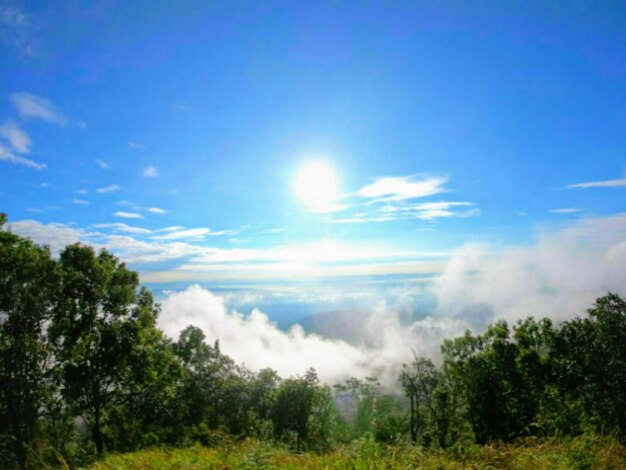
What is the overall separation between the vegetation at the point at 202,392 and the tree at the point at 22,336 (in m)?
0.05

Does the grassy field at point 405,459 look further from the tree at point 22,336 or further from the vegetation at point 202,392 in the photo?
the tree at point 22,336

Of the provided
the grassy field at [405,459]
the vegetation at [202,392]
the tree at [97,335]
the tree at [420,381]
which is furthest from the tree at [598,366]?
the tree at [97,335]

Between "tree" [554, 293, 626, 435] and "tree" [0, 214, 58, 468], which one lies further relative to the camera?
"tree" [554, 293, 626, 435]

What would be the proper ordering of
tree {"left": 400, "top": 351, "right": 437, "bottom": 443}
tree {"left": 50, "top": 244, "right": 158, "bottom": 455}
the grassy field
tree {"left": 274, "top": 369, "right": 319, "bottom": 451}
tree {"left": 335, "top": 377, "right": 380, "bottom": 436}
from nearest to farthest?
the grassy field < tree {"left": 50, "top": 244, "right": 158, "bottom": 455} < tree {"left": 274, "top": 369, "right": 319, "bottom": 451} < tree {"left": 400, "top": 351, "right": 437, "bottom": 443} < tree {"left": 335, "top": 377, "right": 380, "bottom": 436}

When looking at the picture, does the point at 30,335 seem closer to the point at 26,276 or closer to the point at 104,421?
the point at 26,276

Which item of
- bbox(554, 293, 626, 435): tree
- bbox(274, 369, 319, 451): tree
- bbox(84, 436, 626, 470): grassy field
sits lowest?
bbox(274, 369, 319, 451): tree

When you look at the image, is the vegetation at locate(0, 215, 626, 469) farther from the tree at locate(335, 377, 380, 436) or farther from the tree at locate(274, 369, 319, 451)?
the tree at locate(335, 377, 380, 436)

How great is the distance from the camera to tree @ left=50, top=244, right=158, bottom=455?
673 inches

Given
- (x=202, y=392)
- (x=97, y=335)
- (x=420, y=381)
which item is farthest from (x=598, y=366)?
(x=202, y=392)

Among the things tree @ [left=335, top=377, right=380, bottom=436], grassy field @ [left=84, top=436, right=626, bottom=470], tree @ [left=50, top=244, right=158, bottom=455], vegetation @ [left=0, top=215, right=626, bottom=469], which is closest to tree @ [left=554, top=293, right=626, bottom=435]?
vegetation @ [left=0, top=215, right=626, bottom=469]

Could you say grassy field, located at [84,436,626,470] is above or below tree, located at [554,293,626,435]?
above

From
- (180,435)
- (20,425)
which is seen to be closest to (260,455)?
(20,425)

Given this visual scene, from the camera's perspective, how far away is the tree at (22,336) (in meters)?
14.7

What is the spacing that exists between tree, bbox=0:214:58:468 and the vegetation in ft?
0.15
